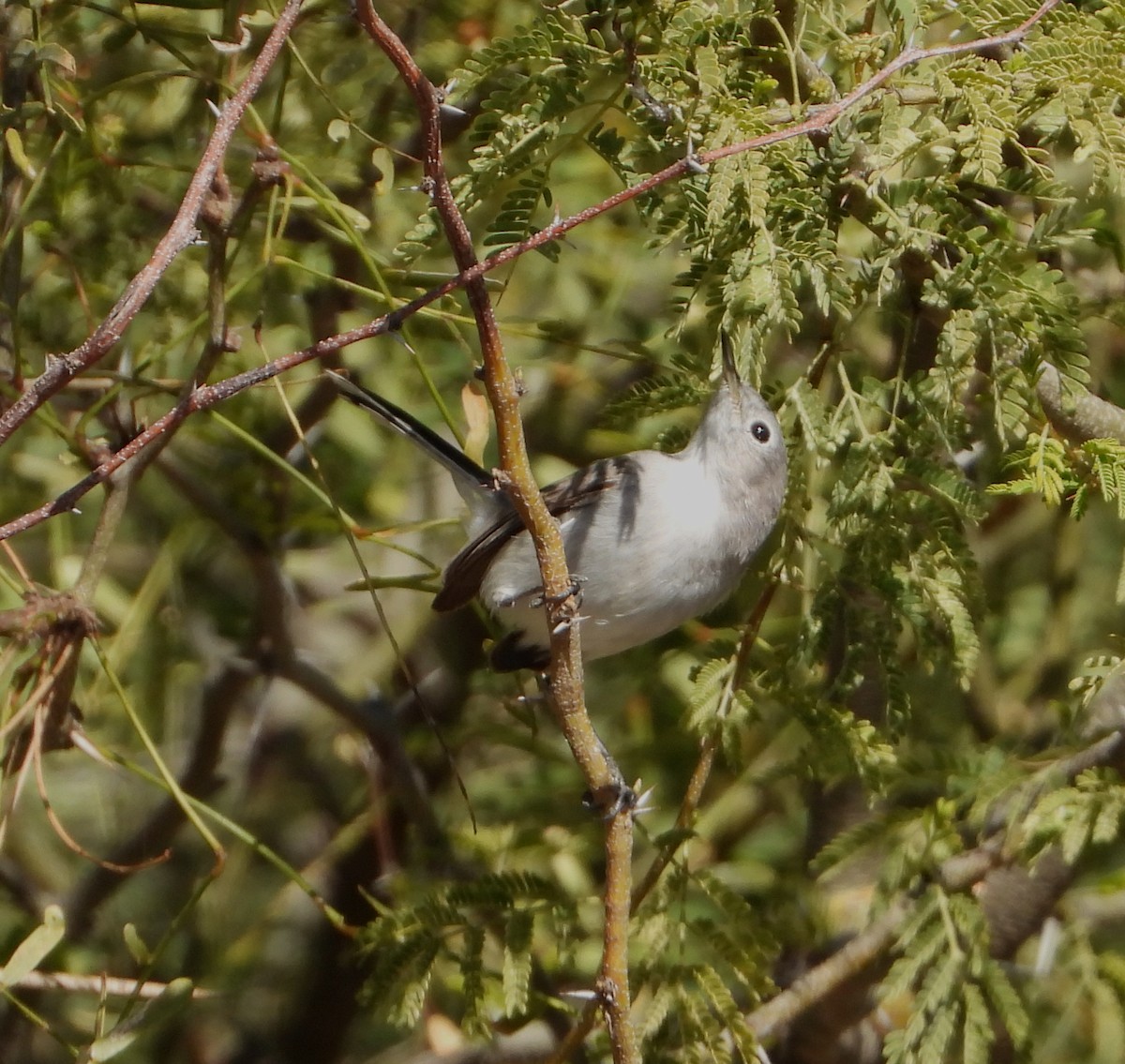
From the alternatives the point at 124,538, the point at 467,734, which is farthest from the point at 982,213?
the point at 124,538

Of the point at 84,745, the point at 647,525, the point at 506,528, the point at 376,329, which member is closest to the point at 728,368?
the point at 647,525

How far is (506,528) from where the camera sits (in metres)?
3.15

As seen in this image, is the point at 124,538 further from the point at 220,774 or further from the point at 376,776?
the point at 376,776

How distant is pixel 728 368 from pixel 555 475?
1.18m

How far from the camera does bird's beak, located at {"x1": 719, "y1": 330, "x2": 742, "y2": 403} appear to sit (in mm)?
2426

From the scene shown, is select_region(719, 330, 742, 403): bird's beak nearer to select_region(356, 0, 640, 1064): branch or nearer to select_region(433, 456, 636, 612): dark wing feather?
select_region(433, 456, 636, 612): dark wing feather

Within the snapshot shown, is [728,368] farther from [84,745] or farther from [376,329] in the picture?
[84,745]

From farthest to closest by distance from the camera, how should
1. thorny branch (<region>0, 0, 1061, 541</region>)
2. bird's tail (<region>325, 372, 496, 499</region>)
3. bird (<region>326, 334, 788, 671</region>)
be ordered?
bird's tail (<region>325, 372, 496, 499</region>), bird (<region>326, 334, 788, 671</region>), thorny branch (<region>0, 0, 1061, 541</region>)

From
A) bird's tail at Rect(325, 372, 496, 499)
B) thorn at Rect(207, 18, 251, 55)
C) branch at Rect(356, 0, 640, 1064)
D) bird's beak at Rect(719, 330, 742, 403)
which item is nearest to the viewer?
branch at Rect(356, 0, 640, 1064)

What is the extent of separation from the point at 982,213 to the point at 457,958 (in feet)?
5.37

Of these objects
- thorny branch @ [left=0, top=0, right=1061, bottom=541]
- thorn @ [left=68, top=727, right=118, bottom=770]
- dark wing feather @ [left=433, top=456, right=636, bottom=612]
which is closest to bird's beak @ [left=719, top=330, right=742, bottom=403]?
dark wing feather @ [left=433, top=456, right=636, bottom=612]

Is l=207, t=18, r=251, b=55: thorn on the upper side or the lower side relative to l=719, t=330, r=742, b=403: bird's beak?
upper

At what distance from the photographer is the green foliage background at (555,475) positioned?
7.14ft

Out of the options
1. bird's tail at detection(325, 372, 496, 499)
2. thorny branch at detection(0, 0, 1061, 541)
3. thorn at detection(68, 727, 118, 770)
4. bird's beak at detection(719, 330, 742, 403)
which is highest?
thorny branch at detection(0, 0, 1061, 541)
